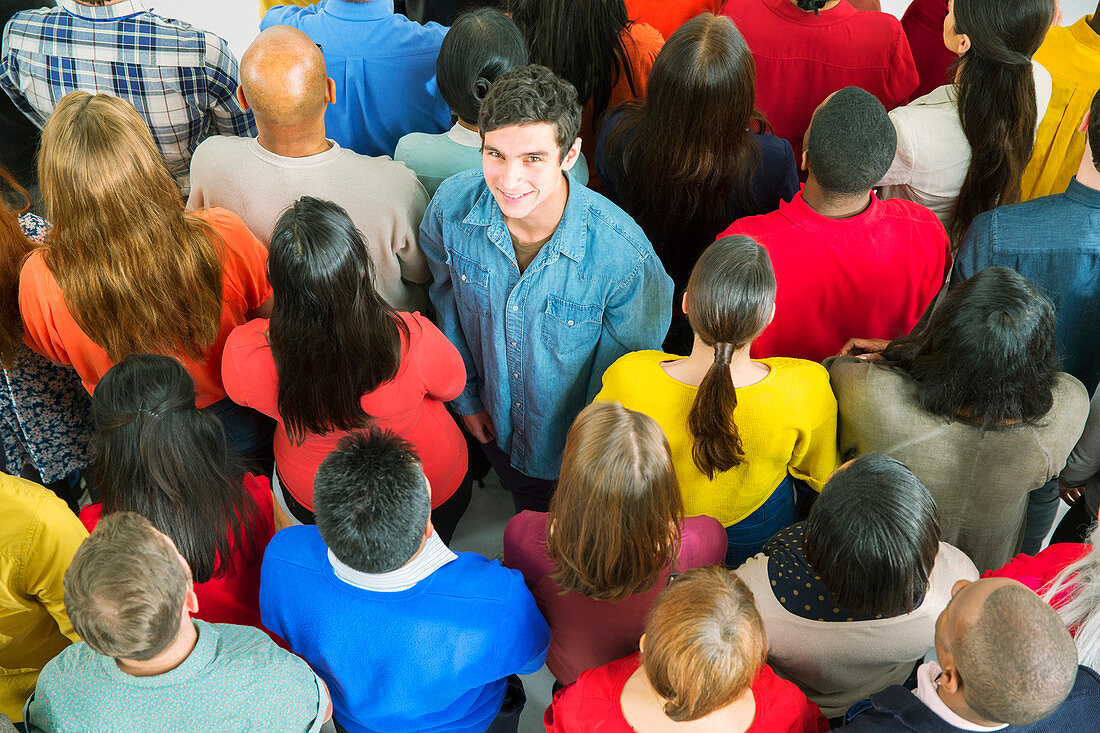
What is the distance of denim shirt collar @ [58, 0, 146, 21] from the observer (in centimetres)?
234

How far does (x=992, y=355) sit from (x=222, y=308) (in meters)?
1.79

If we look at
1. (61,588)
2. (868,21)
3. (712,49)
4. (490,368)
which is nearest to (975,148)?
(868,21)

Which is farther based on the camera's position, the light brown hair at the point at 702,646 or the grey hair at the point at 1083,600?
the grey hair at the point at 1083,600

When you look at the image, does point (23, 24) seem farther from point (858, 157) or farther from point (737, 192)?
point (858, 157)

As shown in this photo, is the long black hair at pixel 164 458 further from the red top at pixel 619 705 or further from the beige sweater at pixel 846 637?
the beige sweater at pixel 846 637

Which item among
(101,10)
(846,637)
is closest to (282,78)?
(101,10)

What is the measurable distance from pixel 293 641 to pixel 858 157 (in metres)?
1.65

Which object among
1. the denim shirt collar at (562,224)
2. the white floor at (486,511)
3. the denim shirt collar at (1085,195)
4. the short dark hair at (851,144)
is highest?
the short dark hair at (851,144)

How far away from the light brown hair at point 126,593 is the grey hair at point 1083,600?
1.46m

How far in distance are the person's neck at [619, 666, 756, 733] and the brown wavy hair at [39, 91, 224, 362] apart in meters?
1.36

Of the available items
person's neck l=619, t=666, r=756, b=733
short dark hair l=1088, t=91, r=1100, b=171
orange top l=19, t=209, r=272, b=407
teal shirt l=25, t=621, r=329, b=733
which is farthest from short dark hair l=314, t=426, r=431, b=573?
short dark hair l=1088, t=91, r=1100, b=171

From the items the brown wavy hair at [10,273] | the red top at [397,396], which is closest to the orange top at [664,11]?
the red top at [397,396]

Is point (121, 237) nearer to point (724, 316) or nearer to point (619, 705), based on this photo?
point (724, 316)

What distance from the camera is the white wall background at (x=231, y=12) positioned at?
488 cm
